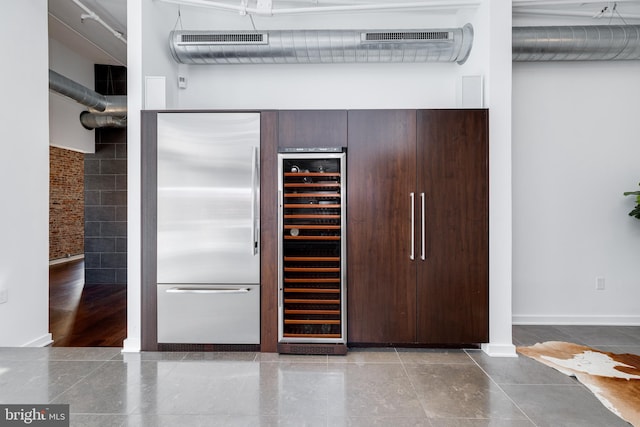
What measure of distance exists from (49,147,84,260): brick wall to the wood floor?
211 cm

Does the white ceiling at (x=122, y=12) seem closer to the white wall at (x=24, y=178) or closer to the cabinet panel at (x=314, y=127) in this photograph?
the white wall at (x=24, y=178)

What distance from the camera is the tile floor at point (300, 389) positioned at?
2.09m

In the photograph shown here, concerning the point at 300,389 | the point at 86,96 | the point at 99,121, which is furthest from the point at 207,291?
the point at 99,121

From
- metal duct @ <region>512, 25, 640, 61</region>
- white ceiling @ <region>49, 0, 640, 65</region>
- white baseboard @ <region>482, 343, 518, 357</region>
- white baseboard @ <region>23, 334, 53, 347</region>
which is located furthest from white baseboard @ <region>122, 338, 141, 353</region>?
metal duct @ <region>512, 25, 640, 61</region>

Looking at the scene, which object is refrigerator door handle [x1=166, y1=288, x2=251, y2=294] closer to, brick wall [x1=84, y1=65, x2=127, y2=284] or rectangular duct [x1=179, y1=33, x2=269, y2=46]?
rectangular duct [x1=179, y1=33, x2=269, y2=46]

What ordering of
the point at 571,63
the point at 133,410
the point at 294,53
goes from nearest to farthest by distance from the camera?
the point at 133,410 → the point at 294,53 → the point at 571,63

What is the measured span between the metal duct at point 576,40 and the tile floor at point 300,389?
3018 mm

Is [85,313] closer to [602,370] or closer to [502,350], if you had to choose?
[502,350]

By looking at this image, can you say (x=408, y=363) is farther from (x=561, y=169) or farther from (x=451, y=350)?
(x=561, y=169)

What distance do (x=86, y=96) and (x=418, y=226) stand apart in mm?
4788

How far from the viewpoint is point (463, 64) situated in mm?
3637

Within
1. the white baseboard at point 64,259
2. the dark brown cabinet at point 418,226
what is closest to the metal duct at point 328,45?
the dark brown cabinet at point 418,226

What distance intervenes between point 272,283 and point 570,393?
2411mm

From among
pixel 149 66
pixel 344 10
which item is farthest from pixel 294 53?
pixel 149 66
